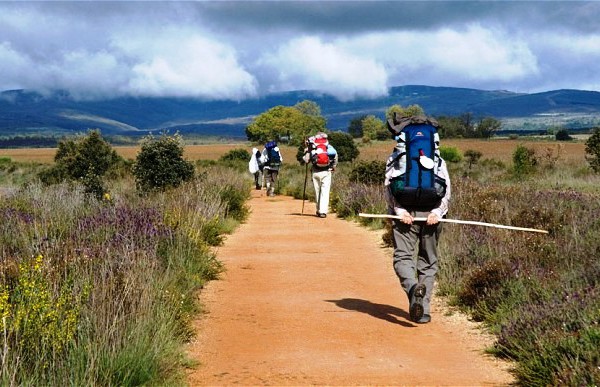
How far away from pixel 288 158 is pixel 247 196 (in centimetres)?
5265

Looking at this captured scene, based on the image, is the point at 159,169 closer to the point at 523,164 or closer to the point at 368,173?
the point at 368,173

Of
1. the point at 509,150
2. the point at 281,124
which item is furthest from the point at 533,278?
the point at 281,124

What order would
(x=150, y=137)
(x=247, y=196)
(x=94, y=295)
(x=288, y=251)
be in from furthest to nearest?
(x=247, y=196) < (x=150, y=137) < (x=288, y=251) < (x=94, y=295)

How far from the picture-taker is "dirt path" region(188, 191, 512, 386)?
6203 mm

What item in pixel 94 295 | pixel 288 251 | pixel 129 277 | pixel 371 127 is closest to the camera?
pixel 94 295

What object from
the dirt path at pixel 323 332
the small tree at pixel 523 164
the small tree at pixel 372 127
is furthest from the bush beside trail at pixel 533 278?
the small tree at pixel 372 127

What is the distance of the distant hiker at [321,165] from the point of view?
58.9 ft

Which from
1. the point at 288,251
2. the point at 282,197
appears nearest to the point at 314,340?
the point at 288,251

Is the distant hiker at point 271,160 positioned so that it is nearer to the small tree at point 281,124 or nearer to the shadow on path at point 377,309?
the shadow on path at point 377,309

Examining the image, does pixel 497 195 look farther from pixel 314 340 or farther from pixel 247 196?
pixel 247 196

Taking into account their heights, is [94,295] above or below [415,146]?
below

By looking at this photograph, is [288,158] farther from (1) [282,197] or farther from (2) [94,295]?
(2) [94,295]

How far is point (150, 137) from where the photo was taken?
2120 centimetres

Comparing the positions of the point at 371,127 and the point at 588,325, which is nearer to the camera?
the point at 588,325
